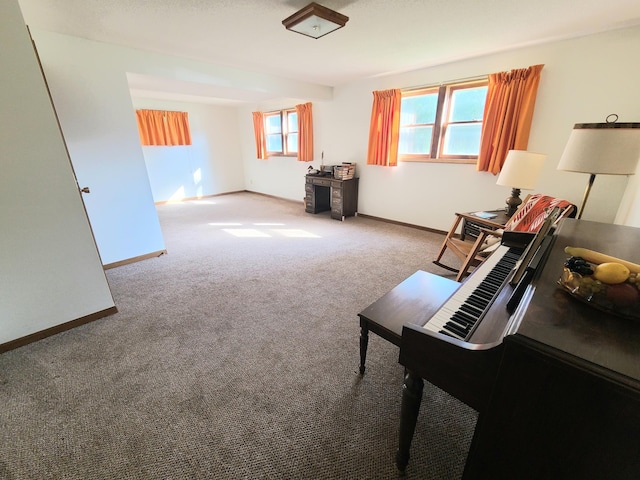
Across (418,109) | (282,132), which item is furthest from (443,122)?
(282,132)

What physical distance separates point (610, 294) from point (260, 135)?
21.8 feet

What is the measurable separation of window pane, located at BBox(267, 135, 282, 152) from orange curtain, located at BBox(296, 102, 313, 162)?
98 centimetres

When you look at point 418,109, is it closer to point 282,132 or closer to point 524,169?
point 524,169

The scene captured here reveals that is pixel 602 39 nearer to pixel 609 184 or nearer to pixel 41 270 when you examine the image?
pixel 609 184

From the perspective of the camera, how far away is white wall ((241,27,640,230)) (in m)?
2.37

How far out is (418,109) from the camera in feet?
12.3

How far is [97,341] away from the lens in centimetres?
178

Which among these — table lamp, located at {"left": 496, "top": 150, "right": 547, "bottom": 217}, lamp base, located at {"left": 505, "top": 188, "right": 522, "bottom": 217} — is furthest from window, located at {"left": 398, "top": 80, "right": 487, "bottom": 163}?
table lamp, located at {"left": 496, "top": 150, "right": 547, "bottom": 217}

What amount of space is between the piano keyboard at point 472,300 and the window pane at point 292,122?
525cm

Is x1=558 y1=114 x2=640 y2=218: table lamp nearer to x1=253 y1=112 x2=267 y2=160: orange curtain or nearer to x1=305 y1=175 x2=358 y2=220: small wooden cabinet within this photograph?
x1=305 y1=175 x2=358 y2=220: small wooden cabinet

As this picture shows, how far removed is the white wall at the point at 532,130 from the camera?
2367 mm

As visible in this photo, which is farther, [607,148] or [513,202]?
[513,202]

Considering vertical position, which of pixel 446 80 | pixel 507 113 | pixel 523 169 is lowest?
pixel 523 169

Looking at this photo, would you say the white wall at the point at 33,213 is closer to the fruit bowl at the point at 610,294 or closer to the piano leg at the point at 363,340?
the piano leg at the point at 363,340
